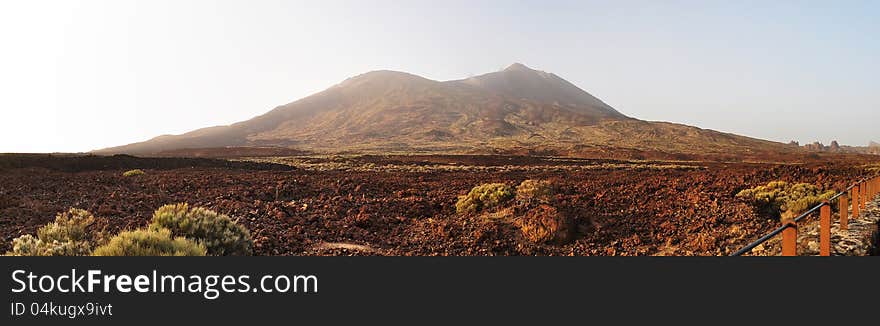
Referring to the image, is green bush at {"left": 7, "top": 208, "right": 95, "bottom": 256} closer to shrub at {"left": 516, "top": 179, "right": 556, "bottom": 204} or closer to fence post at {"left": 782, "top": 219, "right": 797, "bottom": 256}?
fence post at {"left": 782, "top": 219, "right": 797, "bottom": 256}

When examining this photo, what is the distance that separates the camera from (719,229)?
10.7m

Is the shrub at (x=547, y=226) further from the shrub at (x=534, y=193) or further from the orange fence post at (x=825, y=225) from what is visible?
the orange fence post at (x=825, y=225)

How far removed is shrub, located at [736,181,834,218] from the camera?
39.5ft

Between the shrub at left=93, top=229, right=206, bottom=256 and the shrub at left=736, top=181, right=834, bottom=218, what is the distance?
13.3 metres

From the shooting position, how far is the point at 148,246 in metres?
6.06

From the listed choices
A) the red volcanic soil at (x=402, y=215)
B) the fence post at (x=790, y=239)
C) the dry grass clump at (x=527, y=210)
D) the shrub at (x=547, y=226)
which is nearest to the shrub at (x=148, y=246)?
the red volcanic soil at (x=402, y=215)

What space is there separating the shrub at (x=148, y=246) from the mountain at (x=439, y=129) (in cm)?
6828

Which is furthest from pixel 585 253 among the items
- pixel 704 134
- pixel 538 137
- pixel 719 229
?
pixel 704 134

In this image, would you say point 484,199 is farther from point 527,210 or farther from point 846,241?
point 846,241

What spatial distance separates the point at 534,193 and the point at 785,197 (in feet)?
23.6

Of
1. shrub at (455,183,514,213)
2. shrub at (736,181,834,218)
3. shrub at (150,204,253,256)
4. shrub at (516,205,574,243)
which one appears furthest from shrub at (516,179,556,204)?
shrub at (150,204,253,256)

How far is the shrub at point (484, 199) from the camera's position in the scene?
1395cm

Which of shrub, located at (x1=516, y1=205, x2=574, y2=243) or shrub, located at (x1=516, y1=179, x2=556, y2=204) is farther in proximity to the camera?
shrub, located at (x1=516, y1=179, x2=556, y2=204)

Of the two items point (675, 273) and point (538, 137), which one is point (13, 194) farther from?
point (538, 137)
